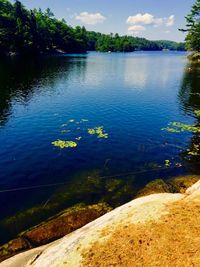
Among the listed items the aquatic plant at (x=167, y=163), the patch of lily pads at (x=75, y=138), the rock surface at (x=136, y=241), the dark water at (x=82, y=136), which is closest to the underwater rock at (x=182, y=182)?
the dark water at (x=82, y=136)

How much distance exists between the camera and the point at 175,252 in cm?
1012

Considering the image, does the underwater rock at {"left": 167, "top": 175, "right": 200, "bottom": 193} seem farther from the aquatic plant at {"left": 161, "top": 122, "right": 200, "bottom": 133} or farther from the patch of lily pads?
the aquatic plant at {"left": 161, "top": 122, "right": 200, "bottom": 133}

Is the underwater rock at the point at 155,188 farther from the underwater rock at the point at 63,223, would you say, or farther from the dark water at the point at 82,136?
the underwater rock at the point at 63,223

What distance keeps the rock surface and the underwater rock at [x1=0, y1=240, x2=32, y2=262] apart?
1089mm

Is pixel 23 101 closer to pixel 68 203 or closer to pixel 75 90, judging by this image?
pixel 75 90

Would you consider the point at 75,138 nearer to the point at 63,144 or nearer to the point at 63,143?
the point at 63,143

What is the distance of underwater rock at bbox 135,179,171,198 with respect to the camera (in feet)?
63.9

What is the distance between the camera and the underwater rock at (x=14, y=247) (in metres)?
13.9

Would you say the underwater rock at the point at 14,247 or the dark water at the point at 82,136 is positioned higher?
the dark water at the point at 82,136

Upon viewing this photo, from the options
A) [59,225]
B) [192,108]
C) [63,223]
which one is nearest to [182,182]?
[63,223]

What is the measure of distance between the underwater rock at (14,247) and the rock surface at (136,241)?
1.09 meters

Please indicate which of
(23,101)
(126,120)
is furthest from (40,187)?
(23,101)

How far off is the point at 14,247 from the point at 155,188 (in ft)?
37.9

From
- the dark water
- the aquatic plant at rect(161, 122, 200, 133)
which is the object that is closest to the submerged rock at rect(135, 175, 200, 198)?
the dark water
